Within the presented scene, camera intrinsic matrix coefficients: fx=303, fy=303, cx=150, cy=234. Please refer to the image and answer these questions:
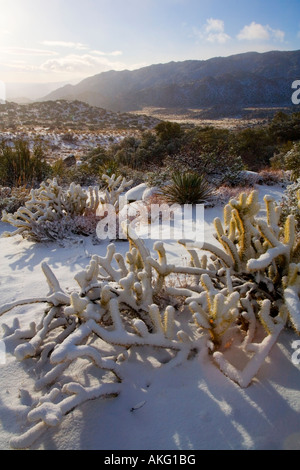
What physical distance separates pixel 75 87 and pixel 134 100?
72058 millimetres

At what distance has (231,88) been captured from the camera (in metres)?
88.7

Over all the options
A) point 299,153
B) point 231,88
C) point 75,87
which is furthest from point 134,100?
point 299,153

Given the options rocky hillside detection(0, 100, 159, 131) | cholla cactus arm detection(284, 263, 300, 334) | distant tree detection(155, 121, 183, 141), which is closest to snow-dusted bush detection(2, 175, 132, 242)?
cholla cactus arm detection(284, 263, 300, 334)

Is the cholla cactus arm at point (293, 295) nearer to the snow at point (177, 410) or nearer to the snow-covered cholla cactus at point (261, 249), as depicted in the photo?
the snow-covered cholla cactus at point (261, 249)

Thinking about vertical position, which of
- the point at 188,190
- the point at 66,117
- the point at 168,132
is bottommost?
the point at 188,190

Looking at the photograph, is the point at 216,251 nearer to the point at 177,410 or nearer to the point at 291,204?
the point at 177,410

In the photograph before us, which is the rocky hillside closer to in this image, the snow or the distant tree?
the distant tree

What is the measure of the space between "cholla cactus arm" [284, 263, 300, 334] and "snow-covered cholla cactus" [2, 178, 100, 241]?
3652 mm

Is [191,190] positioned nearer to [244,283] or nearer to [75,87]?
[244,283]

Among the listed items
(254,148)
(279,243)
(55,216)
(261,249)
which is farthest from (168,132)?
(279,243)

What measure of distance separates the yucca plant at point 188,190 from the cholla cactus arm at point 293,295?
431 cm

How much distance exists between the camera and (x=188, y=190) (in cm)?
605

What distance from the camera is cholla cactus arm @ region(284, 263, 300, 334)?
5.15ft

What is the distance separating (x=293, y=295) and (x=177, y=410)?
867mm
